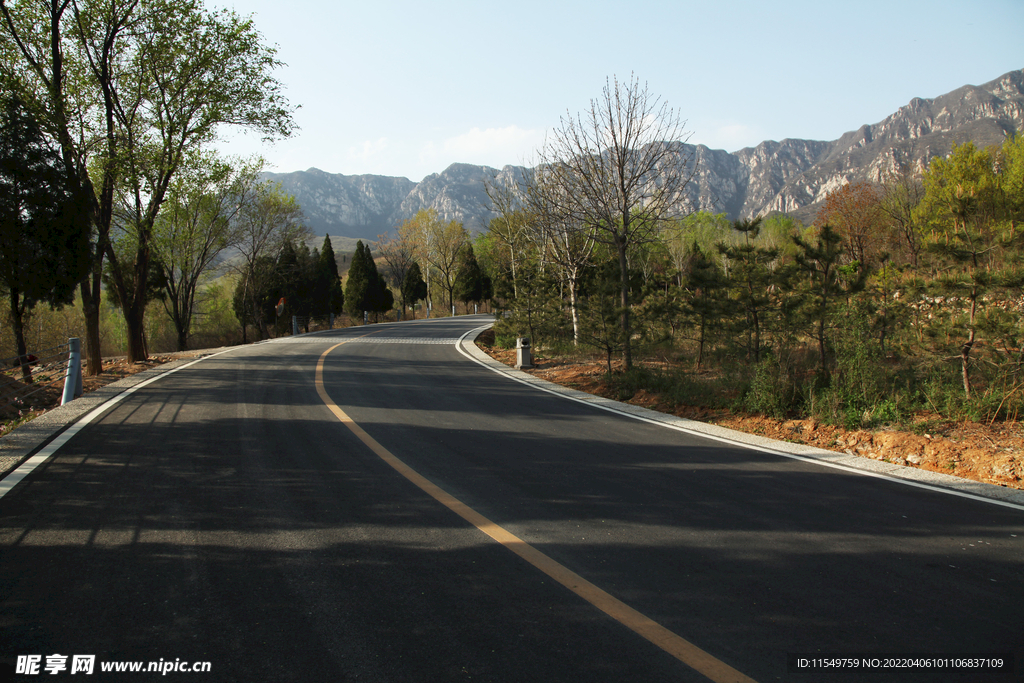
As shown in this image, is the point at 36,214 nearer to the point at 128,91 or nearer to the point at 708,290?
the point at 128,91

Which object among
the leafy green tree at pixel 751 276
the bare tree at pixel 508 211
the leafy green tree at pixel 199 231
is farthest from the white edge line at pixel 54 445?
the bare tree at pixel 508 211

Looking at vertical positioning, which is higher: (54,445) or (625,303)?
(625,303)

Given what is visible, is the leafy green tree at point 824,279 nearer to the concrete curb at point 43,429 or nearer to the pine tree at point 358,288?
the concrete curb at point 43,429

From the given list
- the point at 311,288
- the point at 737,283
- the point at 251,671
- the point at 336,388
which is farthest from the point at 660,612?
the point at 311,288

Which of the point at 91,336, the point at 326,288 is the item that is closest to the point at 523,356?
the point at 91,336

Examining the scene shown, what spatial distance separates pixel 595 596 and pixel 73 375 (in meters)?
10.9

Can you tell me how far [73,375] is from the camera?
10.5 metres

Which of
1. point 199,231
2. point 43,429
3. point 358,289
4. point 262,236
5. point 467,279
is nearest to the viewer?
point 43,429

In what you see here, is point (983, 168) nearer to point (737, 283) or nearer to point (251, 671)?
point (737, 283)

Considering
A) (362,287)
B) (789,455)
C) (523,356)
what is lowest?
(789,455)

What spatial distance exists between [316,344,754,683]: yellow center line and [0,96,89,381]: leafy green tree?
41.5ft

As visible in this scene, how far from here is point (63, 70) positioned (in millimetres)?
16078

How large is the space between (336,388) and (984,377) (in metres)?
10.8

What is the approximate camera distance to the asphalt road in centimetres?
297
